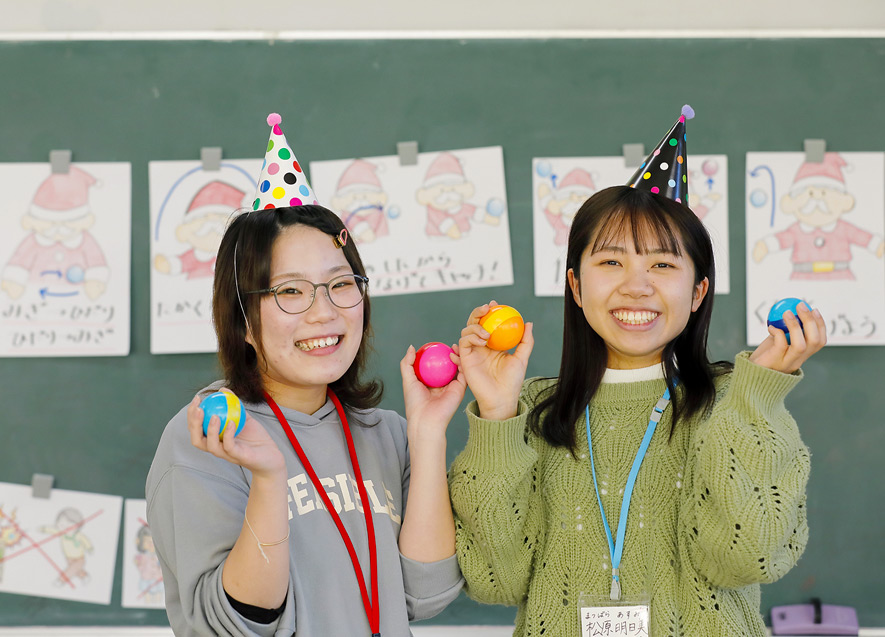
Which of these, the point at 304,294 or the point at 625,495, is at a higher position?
the point at 304,294

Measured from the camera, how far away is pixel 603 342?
164 centimetres

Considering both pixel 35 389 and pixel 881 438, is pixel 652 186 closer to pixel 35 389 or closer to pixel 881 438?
pixel 881 438

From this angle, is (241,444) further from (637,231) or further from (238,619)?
(637,231)

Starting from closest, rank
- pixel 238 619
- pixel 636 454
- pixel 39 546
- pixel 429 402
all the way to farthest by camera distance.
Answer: pixel 238 619, pixel 636 454, pixel 429 402, pixel 39 546

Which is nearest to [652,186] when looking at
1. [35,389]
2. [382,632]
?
[382,632]

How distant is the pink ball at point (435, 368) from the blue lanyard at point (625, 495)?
0.29 metres

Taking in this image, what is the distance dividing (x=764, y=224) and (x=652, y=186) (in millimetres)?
1143

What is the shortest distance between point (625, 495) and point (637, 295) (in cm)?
38

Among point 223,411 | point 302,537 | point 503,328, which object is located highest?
point 503,328

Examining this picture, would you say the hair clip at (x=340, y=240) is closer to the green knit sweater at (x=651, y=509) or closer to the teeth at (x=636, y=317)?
the green knit sweater at (x=651, y=509)

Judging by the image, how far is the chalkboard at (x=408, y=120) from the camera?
8.43 ft

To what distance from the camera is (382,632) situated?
1.43 meters

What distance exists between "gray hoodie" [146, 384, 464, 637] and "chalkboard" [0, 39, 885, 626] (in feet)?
3.49

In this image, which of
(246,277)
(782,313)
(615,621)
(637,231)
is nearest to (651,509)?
(615,621)
